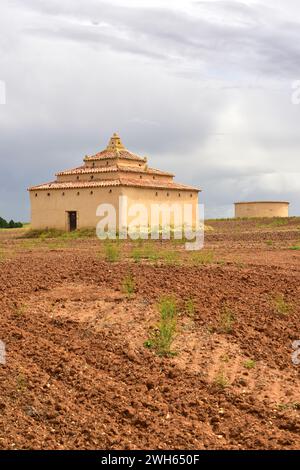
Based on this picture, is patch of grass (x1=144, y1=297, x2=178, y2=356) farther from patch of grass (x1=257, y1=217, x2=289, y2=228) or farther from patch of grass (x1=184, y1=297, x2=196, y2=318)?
patch of grass (x1=257, y1=217, x2=289, y2=228)

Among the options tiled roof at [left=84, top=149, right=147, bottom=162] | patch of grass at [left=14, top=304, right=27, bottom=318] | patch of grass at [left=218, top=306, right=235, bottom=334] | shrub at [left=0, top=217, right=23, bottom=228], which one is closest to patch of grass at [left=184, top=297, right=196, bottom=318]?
patch of grass at [left=218, top=306, right=235, bottom=334]

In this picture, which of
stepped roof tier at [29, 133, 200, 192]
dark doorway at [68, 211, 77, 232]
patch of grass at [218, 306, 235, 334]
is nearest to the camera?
patch of grass at [218, 306, 235, 334]

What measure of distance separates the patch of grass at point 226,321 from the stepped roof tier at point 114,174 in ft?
84.4

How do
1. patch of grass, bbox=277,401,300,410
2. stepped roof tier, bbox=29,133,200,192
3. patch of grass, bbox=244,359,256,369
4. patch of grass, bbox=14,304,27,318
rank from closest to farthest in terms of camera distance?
patch of grass, bbox=277,401,300,410 → patch of grass, bbox=244,359,256,369 → patch of grass, bbox=14,304,27,318 → stepped roof tier, bbox=29,133,200,192

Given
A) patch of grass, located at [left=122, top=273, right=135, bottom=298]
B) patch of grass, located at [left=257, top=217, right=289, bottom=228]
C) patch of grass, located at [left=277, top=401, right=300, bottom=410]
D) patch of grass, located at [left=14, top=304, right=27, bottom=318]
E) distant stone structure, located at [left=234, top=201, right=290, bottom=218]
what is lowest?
patch of grass, located at [left=277, top=401, right=300, bottom=410]

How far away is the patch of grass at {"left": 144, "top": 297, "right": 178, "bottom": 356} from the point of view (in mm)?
9348

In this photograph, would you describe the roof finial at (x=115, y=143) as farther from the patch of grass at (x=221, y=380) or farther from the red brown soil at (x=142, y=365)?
the patch of grass at (x=221, y=380)

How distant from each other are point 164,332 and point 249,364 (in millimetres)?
1318

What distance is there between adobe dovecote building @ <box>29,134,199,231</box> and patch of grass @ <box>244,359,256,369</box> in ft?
91.0

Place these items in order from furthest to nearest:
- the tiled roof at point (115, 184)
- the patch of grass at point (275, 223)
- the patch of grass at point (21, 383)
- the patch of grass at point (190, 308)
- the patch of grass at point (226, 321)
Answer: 1. the patch of grass at point (275, 223)
2. the tiled roof at point (115, 184)
3. the patch of grass at point (190, 308)
4. the patch of grass at point (226, 321)
5. the patch of grass at point (21, 383)

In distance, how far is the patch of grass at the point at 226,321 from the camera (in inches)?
408

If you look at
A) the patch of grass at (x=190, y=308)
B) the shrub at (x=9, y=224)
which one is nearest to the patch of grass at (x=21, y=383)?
the patch of grass at (x=190, y=308)

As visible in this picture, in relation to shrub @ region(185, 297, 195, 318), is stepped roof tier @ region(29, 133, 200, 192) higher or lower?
higher
